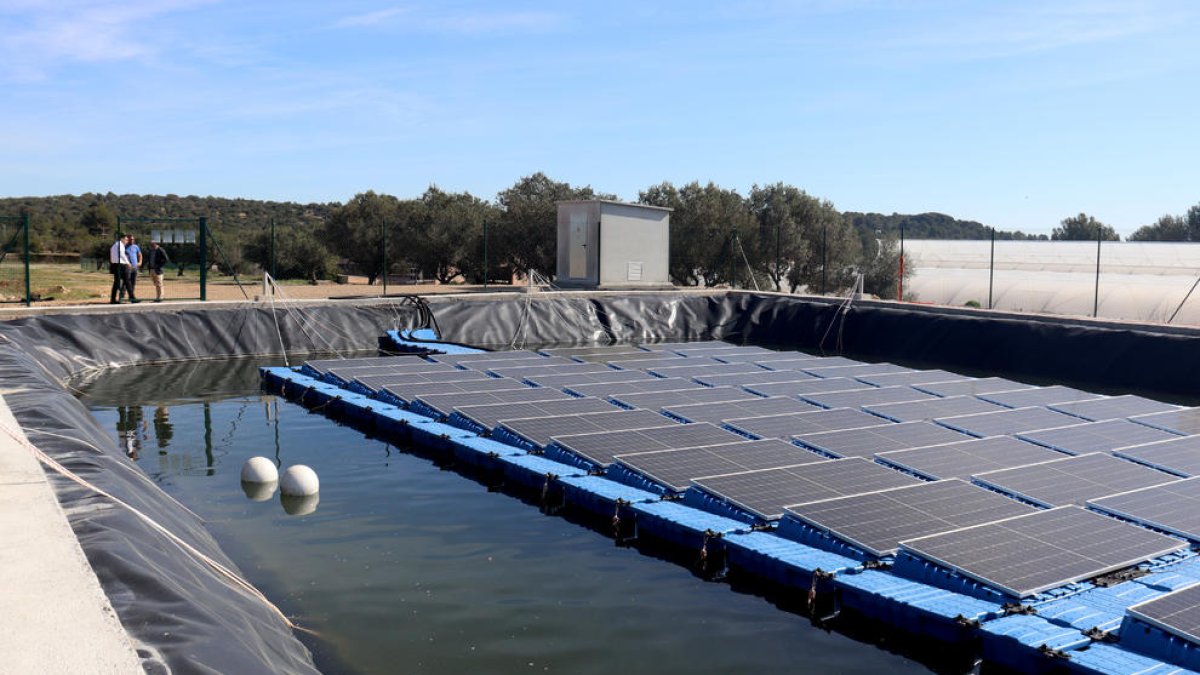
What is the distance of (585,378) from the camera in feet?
65.9

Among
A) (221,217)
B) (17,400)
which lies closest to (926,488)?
(17,400)

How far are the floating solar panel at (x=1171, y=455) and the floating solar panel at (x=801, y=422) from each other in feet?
12.2

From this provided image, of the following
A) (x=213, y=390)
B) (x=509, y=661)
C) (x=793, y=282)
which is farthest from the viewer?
(x=793, y=282)

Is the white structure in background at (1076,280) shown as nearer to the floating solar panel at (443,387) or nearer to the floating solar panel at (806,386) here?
the floating solar panel at (806,386)

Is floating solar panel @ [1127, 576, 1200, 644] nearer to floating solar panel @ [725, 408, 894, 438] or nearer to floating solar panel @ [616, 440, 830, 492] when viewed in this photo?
floating solar panel @ [616, 440, 830, 492]

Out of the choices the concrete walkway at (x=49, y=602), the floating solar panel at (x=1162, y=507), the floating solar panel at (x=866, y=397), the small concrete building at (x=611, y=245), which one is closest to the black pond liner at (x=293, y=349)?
the concrete walkway at (x=49, y=602)

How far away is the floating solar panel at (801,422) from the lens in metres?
15.1

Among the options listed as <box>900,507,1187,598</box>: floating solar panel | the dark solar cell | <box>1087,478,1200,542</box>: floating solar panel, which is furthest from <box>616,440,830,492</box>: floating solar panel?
<box>1087,478,1200,542</box>: floating solar panel

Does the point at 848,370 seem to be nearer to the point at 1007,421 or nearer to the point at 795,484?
the point at 1007,421

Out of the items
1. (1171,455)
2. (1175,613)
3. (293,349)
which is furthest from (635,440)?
(293,349)

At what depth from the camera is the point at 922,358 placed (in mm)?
29500

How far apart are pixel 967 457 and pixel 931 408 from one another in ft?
13.9

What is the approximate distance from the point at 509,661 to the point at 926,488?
18.3ft

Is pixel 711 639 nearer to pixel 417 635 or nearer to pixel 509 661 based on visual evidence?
pixel 509 661
